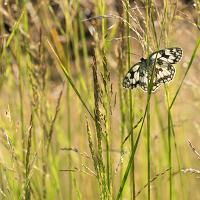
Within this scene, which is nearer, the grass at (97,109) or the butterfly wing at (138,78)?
the grass at (97,109)

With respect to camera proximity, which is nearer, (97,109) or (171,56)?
(97,109)

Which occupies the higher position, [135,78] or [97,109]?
[135,78]

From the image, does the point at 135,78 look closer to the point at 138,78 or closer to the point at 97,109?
the point at 138,78

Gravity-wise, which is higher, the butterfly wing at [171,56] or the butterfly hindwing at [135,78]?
the butterfly wing at [171,56]

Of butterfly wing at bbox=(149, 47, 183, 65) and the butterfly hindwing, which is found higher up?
butterfly wing at bbox=(149, 47, 183, 65)

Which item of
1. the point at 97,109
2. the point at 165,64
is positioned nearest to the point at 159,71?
the point at 165,64

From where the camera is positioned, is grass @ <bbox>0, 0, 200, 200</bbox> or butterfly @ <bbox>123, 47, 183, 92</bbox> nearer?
grass @ <bbox>0, 0, 200, 200</bbox>

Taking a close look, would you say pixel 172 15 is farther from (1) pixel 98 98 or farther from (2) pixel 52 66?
(2) pixel 52 66

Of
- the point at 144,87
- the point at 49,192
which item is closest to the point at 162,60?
the point at 144,87

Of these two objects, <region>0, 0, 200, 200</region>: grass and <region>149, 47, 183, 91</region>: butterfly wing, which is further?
<region>149, 47, 183, 91</region>: butterfly wing
